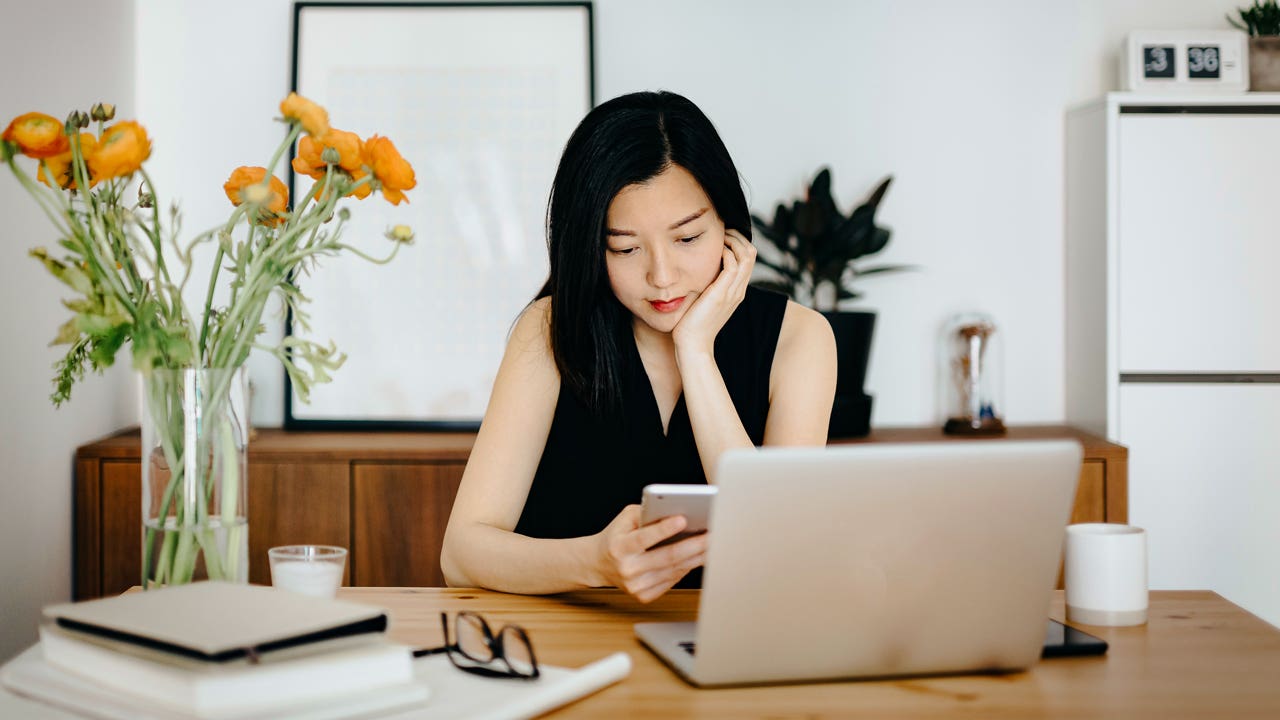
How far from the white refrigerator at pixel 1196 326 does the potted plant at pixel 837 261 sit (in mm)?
580

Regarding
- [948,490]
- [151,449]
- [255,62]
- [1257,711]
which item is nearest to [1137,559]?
[1257,711]

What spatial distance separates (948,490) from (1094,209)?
7.20 feet

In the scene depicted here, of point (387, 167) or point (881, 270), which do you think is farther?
point (881, 270)

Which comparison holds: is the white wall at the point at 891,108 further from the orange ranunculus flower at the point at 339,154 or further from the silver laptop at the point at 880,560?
the silver laptop at the point at 880,560

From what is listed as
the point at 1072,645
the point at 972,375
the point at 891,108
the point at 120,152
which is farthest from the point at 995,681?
the point at 891,108

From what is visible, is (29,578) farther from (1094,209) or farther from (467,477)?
(1094,209)

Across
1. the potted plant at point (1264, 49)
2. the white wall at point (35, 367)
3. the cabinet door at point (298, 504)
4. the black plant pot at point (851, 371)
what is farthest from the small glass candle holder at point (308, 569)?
the potted plant at point (1264, 49)

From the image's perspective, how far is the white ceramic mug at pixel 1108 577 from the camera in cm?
125

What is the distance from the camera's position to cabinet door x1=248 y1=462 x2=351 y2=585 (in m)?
2.61

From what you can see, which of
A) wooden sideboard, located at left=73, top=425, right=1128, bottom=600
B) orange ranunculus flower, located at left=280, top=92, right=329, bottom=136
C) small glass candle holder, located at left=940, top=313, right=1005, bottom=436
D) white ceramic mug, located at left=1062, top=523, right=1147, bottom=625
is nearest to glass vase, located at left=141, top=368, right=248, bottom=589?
orange ranunculus flower, located at left=280, top=92, right=329, bottom=136

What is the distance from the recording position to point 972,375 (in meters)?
2.95

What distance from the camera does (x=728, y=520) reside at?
3.02ft

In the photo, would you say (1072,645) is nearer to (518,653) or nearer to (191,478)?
(518,653)

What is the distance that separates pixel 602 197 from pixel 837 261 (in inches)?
51.2
